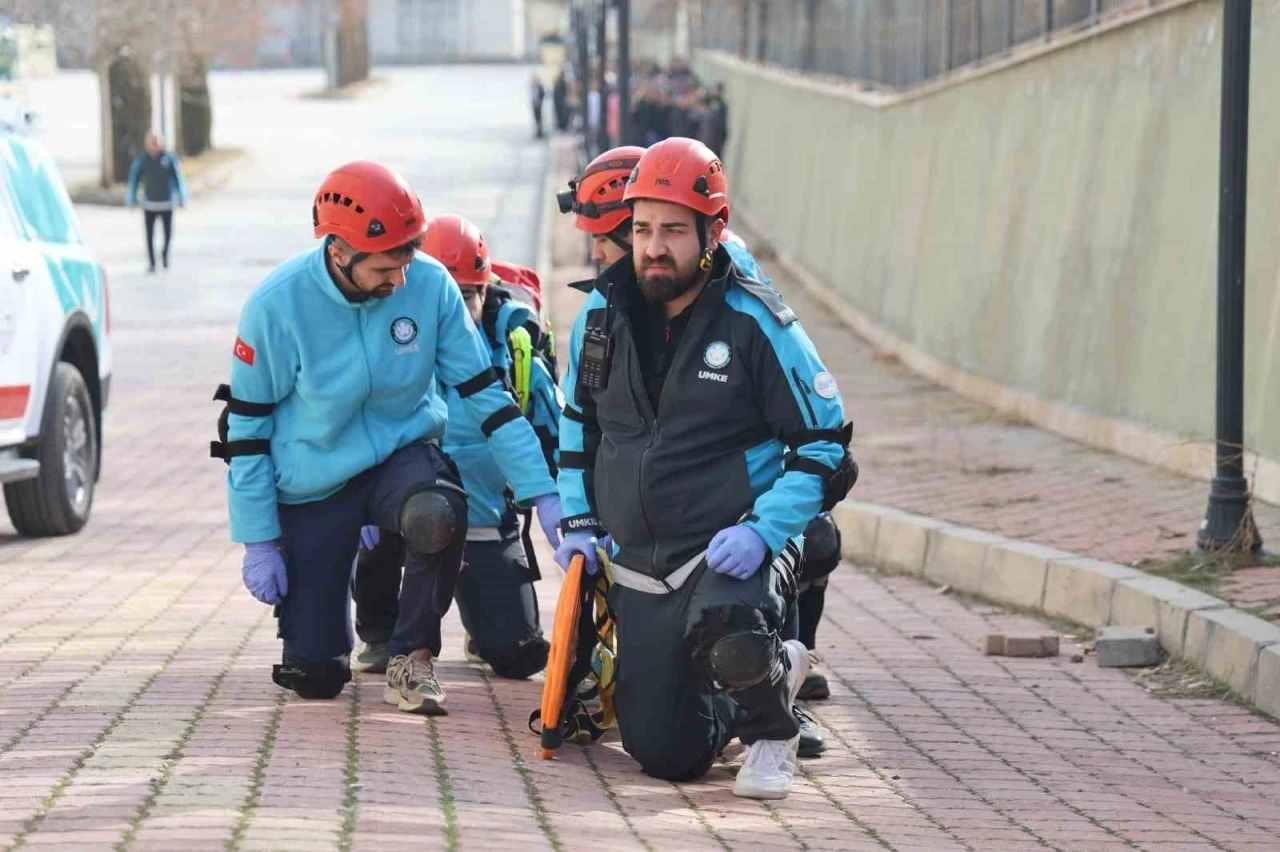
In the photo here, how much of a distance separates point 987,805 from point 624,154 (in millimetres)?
2333

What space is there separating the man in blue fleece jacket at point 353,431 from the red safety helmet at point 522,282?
0.97 metres

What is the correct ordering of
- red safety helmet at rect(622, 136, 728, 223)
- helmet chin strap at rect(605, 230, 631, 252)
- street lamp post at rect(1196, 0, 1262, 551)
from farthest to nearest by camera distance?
1. street lamp post at rect(1196, 0, 1262, 551)
2. helmet chin strap at rect(605, 230, 631, 252)
3. red safety helmet at rect(622, 136, 728, 223)

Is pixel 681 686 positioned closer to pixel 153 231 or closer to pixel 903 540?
pixel 903 540

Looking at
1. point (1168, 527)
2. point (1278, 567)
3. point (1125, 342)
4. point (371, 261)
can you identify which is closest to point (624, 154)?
point (371, 261)

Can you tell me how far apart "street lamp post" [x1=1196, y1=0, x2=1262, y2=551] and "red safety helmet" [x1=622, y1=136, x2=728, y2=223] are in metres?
3.46

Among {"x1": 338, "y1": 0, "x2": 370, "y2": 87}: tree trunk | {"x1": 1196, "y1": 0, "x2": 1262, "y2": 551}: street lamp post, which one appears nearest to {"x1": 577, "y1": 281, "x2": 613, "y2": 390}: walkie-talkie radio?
{"x1": 1196, "y1": 0, "x2": 1262, "y2": 551}: street lamp post

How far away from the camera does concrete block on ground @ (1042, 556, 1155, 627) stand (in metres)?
9.01

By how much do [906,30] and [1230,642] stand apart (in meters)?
16.5

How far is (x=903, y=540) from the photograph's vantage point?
11.0 m

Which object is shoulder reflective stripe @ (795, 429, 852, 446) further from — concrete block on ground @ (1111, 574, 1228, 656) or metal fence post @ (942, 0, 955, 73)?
metal fence post @ (942, 0, 955, 73)

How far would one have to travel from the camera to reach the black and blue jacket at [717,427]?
5.96 meters

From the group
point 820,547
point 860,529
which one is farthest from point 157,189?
point 820,547

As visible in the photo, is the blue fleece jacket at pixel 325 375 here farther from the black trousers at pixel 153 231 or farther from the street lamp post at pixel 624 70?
the black trousers at pixel 153 231

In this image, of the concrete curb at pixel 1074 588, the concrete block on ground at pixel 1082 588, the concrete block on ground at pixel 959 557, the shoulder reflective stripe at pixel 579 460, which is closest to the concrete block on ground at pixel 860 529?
the concrete curb at pixel 1074 588
